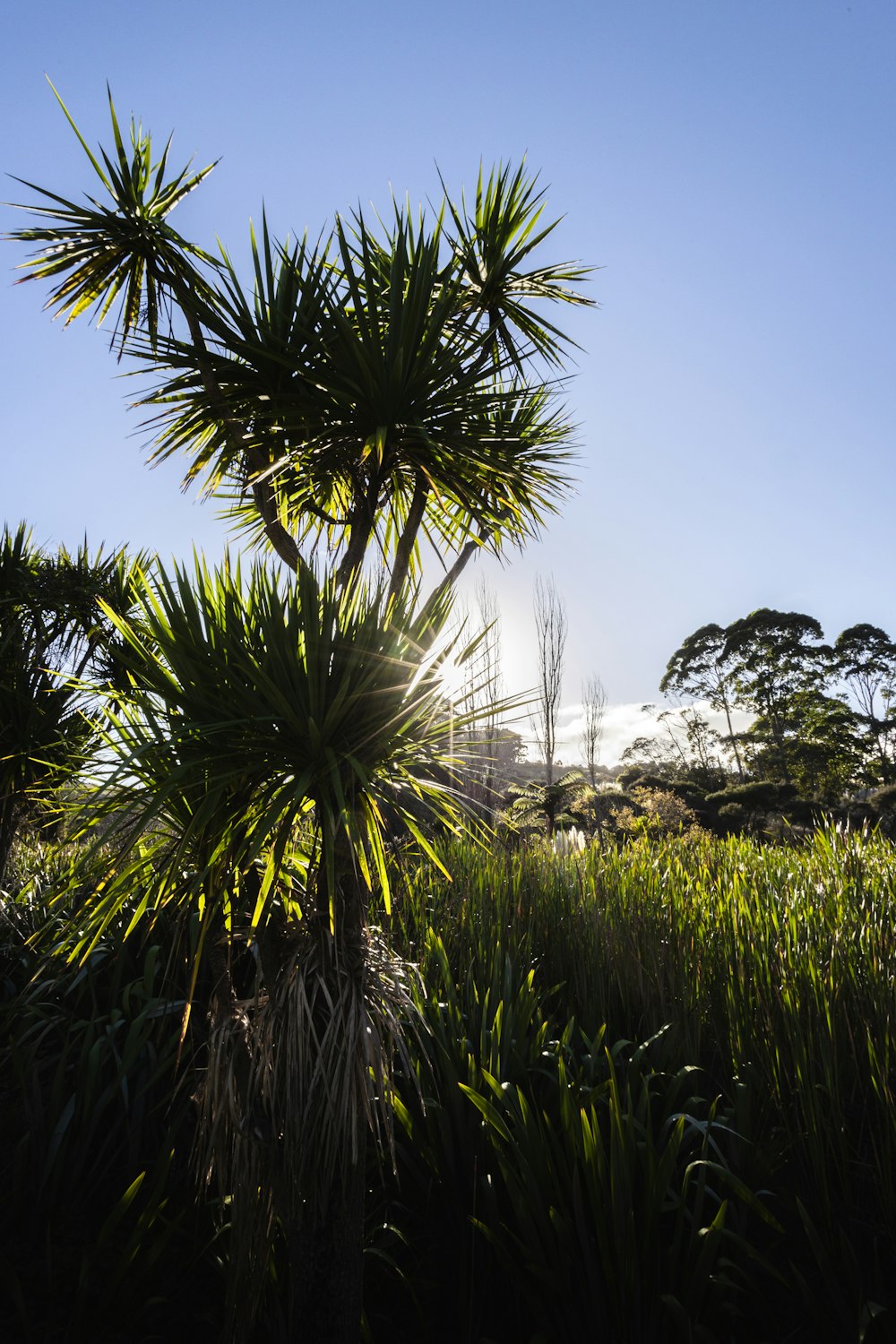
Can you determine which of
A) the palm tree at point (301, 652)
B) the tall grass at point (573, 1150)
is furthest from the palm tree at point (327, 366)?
the tall grass at point (573, 1150)

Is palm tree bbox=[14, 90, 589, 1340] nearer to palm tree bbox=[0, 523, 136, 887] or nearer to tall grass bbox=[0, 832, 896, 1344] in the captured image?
tall grass bbox=[0, 832, 896, 1344]

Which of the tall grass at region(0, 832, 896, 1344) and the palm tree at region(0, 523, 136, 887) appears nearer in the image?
the tall grass at region(0, 832, 896, 1344)

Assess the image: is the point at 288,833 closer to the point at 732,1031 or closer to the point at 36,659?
the point at 732,1031

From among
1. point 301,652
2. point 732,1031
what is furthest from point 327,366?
point 732,1031

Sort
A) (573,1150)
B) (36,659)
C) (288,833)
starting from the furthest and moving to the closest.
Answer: (36,659) < (573,1150) < (288,833)

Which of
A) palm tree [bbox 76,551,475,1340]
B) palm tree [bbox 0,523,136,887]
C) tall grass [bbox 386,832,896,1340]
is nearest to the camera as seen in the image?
palm tree [bbox 76,551,475,1340]

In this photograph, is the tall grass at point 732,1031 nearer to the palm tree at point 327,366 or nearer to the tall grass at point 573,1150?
the tall grass at point 573,1150

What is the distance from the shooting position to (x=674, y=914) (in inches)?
164

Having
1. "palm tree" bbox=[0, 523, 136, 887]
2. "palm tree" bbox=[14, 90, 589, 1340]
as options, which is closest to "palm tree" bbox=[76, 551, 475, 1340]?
"palm tree" bbox=[14, 90, 589, 1340]

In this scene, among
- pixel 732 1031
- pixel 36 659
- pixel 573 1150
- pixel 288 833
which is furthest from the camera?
pixel 36 659

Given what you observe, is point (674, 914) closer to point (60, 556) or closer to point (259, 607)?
point (259, 607)

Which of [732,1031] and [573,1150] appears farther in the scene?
[732,1031]

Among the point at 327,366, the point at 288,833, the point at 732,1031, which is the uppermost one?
the point at 327,366

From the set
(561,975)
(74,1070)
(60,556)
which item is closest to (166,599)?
(74,1070)
